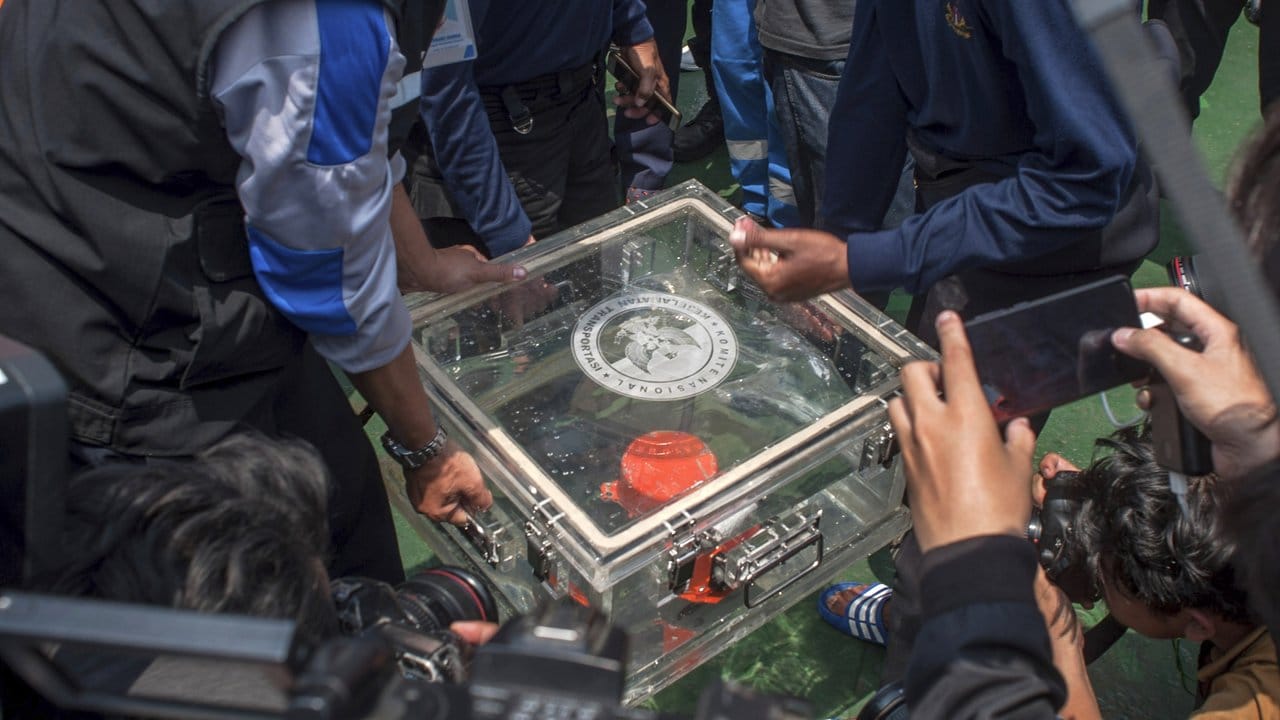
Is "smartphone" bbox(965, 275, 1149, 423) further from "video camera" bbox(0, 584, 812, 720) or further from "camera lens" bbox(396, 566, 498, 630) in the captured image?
"camera lens" bbox(396, 566, 498, 630)

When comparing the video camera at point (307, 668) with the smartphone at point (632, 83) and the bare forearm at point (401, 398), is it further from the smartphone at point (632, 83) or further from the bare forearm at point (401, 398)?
the smartphone at point (632, 83)

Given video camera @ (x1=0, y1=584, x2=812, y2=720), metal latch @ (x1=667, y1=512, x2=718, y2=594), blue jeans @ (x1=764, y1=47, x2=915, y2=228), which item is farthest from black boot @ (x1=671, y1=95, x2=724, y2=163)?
video camera @ (x1=0, y1=584, x2=812, y2=720)

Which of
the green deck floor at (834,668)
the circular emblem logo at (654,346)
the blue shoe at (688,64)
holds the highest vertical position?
the circular emblem logo at (654,346)

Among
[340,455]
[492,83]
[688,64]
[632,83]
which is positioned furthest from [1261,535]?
[688,64]

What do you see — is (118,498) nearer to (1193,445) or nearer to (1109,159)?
(1193,445)

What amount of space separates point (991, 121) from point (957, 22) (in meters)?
0.17

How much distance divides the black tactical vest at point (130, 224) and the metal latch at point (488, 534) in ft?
1.36

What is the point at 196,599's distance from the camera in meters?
0.85

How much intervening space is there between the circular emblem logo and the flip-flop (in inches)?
23.5

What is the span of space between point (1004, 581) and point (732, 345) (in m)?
0.99

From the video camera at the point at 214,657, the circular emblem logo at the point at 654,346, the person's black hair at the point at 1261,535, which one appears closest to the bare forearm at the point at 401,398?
the circular emblem logo at the point at 654,346

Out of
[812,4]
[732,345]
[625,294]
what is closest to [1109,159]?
[732,345]

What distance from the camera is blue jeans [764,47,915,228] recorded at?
2408mm

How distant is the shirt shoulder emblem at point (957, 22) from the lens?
1.48 meters
